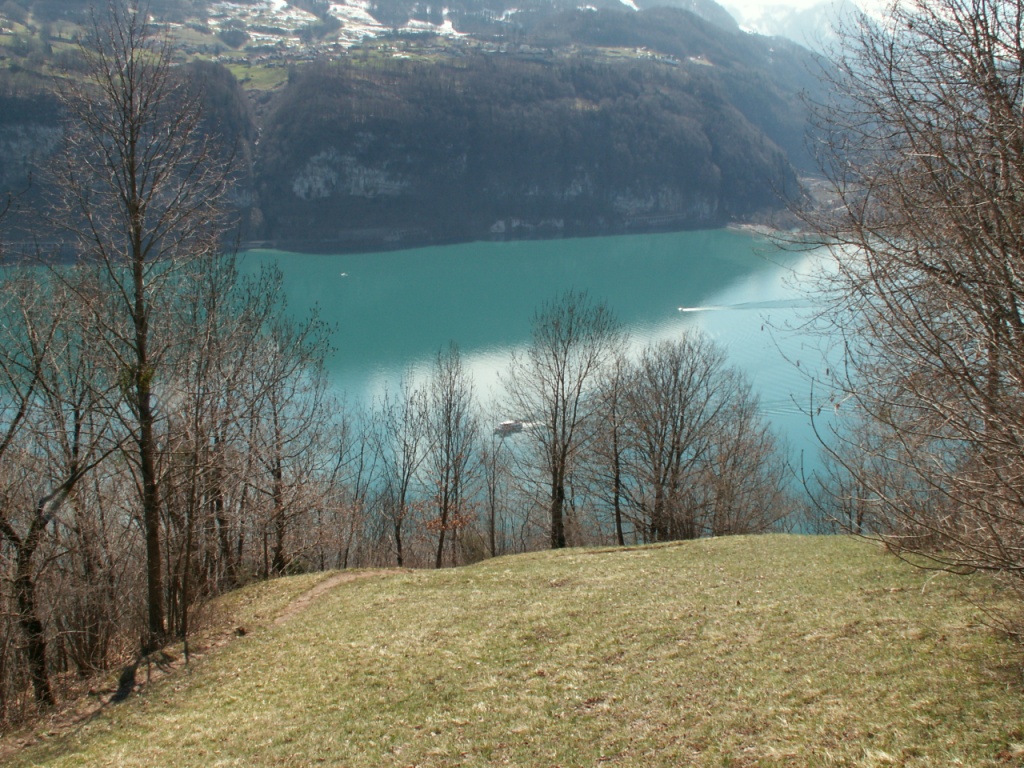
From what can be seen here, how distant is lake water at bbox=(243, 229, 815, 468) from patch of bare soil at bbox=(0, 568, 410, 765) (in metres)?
17.6

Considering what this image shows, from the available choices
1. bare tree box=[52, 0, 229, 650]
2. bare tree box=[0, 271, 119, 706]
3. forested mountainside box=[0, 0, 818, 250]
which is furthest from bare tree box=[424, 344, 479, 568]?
forested mountainside box=[0, 0, 818, 250]

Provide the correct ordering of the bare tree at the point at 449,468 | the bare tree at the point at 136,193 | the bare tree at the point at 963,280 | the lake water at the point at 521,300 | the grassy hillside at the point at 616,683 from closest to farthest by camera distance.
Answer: the bare tree at the point at 963,280 → the grassy hillside at the point at 616,683 → the bare tree at the point at 136,193 → the bare tree at the point at 449,468 → the lake water at the point at 521,300

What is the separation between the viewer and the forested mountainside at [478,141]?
11731cm

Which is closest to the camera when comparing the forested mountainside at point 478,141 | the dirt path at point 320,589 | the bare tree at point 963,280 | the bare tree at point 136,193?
the bare tree at point 963,280

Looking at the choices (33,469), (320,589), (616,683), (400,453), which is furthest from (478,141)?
(616,683)

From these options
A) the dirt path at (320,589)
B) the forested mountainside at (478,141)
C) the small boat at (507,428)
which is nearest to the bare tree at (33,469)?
the dirt path at (320,589)

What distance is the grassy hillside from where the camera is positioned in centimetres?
540

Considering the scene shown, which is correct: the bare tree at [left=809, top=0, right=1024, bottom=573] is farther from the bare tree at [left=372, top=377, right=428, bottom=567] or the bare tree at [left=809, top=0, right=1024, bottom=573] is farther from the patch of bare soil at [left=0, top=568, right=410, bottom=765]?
the bare tree at [left=372, top=377, right=428, bottom=567]

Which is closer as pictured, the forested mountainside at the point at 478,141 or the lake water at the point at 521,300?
the lake water at the point at 521,300

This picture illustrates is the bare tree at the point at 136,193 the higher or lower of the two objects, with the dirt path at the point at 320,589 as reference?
higher

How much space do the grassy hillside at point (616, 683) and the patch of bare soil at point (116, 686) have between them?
0.82ft

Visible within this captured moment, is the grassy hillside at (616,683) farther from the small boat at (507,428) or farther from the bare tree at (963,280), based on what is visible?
the small boat at (507,428)

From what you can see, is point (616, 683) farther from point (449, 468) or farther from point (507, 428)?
point (507, 428)

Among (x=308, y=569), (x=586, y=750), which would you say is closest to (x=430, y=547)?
(x=308, y=569)
